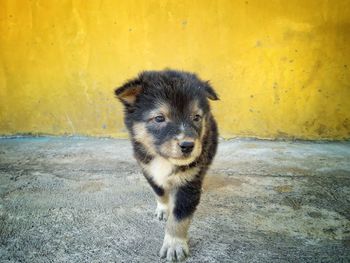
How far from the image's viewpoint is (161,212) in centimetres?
321

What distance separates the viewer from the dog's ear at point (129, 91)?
2822mm

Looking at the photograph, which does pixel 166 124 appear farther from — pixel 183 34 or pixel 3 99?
pixel 3 99

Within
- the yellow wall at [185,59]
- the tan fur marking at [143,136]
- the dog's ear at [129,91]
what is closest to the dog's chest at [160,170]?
the tan fur marking at [143,136]

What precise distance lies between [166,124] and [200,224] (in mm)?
986

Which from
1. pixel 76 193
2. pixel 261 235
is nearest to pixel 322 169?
pixel 261 235

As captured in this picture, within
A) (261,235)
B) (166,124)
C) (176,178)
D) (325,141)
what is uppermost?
(166,124)

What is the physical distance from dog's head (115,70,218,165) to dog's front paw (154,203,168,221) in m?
0.63

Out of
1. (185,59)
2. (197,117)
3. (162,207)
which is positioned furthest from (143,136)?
(185,59)

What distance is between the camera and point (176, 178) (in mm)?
2777

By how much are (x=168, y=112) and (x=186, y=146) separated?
0.38 meters

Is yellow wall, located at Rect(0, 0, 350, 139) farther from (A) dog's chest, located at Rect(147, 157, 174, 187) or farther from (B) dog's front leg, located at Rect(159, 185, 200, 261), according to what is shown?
(B) dog's front leg, located at Rect(159, 185, 200, 261)

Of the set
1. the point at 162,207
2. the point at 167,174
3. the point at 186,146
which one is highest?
the point at 186,146

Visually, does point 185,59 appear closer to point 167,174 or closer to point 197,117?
point 197,117

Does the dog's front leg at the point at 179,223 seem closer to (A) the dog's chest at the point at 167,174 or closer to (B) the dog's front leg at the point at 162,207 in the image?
(A) the dog's chest at the point at 167,174
